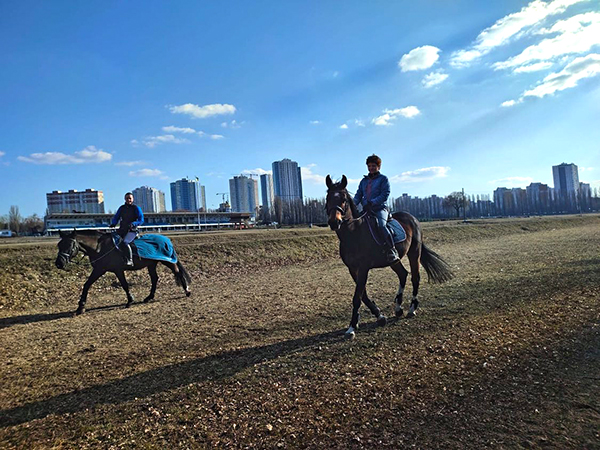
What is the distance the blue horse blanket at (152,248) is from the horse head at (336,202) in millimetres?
7623

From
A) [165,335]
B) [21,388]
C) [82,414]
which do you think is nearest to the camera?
[82,414]

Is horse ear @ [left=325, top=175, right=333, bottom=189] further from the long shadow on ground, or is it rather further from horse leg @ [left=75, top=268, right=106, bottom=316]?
horse leg @ [left=75, top=268, right=106, bottom=316]

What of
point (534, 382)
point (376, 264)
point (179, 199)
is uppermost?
point (179, 199)

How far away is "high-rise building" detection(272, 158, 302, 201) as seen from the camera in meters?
176

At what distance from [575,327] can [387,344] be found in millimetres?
3788

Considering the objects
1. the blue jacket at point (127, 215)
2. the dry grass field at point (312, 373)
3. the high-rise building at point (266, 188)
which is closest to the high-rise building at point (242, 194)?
the high-rise building at point (266, 188)

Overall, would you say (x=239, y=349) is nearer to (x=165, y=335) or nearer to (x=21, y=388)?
(x=165, y=335)

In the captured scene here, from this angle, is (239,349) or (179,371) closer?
(179,371)

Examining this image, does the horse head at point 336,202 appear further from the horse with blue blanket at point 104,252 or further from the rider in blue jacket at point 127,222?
the horse with blue blanket at point 104,252

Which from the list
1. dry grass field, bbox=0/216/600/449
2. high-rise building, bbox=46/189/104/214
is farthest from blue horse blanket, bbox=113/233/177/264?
high-rise building, bbox=46/189/104/214

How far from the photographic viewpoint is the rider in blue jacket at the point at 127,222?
37.8 ft

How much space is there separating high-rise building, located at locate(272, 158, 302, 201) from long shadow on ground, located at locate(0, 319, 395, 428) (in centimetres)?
16829

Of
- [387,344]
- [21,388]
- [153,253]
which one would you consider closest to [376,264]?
[387,344]

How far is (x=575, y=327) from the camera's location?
6953 millimetres
